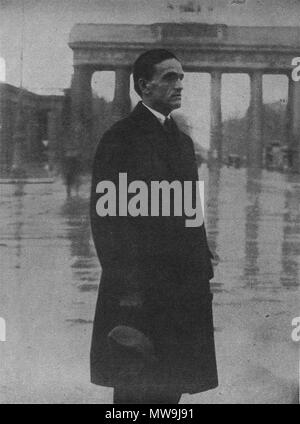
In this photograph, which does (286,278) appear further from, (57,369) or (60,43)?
(60,43)

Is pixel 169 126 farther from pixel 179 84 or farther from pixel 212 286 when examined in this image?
pixel 212 286

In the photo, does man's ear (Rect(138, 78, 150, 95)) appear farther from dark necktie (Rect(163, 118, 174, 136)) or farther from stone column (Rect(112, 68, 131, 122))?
dark necktie (Rect(163, 118, 174, 136))

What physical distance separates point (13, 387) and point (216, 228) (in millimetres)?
1362

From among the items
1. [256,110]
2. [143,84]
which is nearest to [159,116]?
[143,84]

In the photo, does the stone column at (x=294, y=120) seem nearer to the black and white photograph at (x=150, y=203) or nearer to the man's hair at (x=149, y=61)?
the black and white photograph at (x=150, y=203)

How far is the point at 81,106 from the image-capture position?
4.18 metres

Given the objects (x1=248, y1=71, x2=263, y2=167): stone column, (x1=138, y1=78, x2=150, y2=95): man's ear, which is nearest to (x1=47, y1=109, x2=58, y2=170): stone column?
(x1=138, y1=78, x2=150, y2=95): man's ear

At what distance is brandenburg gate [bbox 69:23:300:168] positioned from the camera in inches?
162

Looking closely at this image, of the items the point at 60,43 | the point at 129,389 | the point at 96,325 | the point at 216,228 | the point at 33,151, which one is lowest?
the point at 129,389

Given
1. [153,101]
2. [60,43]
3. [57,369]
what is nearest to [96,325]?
[57,369]

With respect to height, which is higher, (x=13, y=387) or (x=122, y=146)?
(x=122, y=146)

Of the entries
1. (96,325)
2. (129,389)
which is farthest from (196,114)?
(129,389)

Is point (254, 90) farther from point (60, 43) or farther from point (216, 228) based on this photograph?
point (60, 43)

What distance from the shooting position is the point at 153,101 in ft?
13.6
